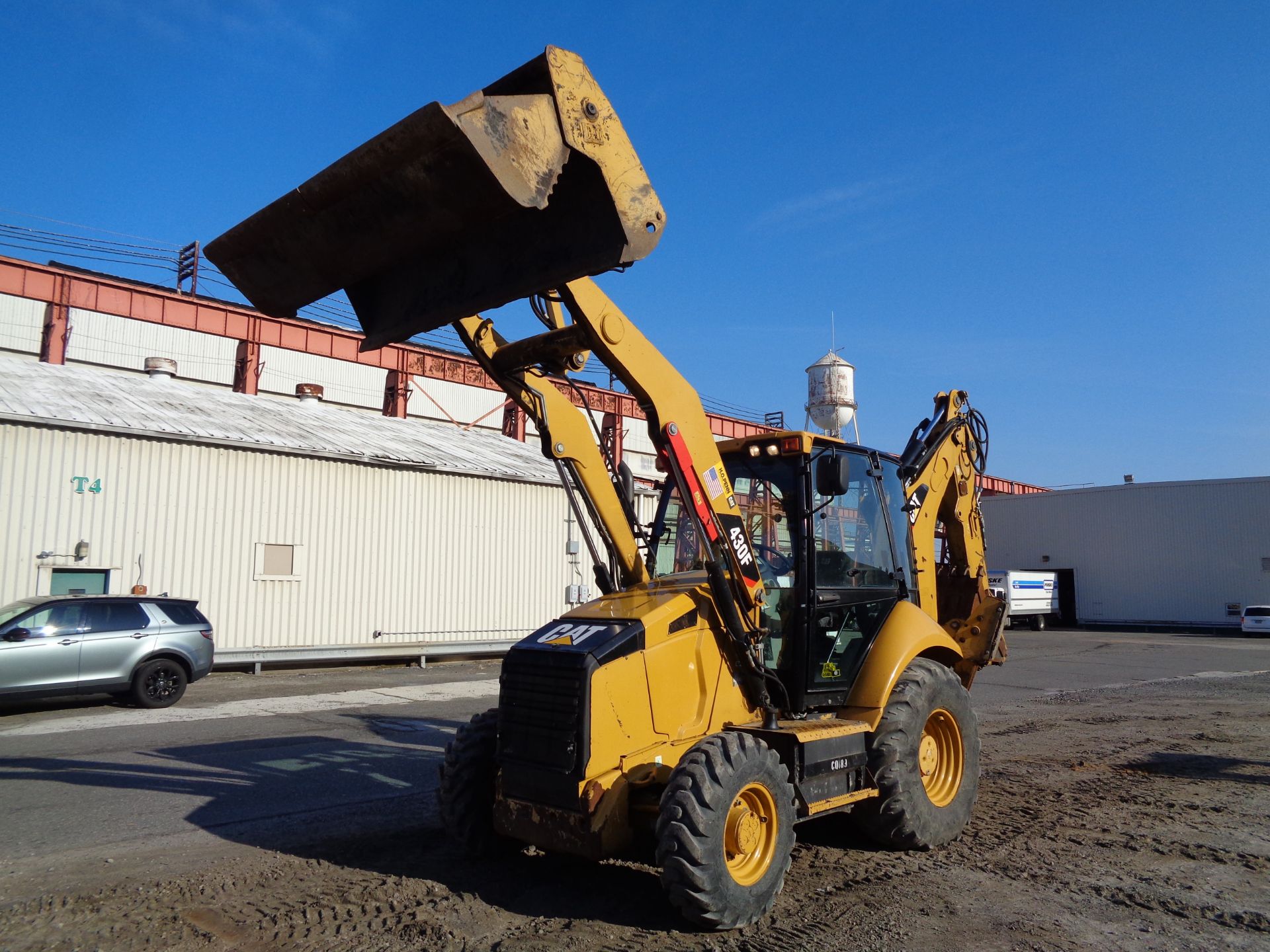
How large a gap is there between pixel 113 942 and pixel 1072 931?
15.4ft

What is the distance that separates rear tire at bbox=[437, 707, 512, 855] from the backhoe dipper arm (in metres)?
3.79

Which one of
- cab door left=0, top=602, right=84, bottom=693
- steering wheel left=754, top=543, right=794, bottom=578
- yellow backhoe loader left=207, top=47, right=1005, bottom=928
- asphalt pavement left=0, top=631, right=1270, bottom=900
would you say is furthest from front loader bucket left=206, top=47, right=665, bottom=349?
cab door left=0, top=602, right=84, bottom=693

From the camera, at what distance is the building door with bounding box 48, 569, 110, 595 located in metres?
16.2

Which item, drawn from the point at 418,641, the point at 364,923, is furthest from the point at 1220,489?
the point at 364,923

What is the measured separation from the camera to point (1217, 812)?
7.26 meters

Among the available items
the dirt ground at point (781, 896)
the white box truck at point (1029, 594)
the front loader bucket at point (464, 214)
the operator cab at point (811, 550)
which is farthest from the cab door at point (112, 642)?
the white box truck at point (1029, 594)

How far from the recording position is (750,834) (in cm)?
482

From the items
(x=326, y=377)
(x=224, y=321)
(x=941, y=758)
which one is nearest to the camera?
(x=941, y=758)

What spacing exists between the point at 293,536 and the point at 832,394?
27.0 meters

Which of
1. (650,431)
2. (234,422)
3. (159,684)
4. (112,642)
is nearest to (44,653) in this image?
(112,642)

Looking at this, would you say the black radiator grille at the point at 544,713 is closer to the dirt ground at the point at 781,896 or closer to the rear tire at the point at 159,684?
the dirt ground at the point at 781,896

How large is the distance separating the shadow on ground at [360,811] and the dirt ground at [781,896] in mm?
27

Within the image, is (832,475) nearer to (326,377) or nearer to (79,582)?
(79,582)

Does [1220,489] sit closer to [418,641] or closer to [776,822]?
[418,641]
